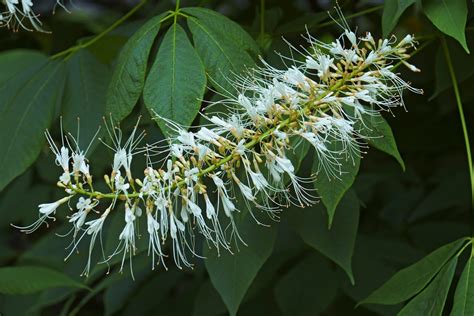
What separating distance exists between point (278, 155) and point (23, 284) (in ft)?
3.65

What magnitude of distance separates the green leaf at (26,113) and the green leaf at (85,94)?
4 centimetres

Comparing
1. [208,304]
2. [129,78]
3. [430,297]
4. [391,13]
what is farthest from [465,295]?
[208,304]

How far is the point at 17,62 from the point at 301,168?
1.09 m

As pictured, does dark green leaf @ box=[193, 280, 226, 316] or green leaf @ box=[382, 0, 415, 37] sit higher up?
green leaf @ box=[382, 0, 415, 37]

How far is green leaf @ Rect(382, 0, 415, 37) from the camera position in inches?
82.0

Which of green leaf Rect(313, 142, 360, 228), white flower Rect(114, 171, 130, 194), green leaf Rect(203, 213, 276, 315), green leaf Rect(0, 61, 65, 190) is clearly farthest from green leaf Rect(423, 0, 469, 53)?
green leaf Rect(0, 61, 65, 190)

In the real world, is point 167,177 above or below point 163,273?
above

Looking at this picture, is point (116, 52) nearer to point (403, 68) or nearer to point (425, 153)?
point (403, 68)

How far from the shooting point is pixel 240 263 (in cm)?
236

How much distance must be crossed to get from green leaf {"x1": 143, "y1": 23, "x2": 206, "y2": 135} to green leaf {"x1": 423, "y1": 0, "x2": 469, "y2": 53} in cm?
61

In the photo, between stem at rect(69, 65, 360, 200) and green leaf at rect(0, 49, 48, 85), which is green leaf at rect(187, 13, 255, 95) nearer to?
stem at rect(69, 65, 360, 200)

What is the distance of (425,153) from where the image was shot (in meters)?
4.02

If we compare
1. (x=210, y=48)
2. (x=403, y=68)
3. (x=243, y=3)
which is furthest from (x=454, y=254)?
(x=243, y=3)

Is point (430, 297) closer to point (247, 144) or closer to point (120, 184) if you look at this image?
point (247, 144)
